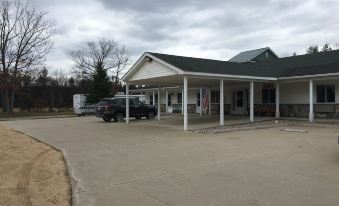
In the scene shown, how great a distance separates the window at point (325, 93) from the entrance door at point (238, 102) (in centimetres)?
604

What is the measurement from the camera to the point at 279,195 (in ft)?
17.9

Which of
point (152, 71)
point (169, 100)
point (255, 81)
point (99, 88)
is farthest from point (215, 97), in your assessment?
point (99, 88)

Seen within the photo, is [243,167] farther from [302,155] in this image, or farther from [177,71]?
[177,71]

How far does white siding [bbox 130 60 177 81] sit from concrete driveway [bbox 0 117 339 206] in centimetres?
550

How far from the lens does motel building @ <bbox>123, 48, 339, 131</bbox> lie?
1711cm

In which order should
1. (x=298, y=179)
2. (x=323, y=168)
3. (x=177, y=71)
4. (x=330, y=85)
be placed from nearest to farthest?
1. (x=298, y=179)
2. (x=323, y=168)
3. (x=177, y=71)
4. (x=330, y=85)

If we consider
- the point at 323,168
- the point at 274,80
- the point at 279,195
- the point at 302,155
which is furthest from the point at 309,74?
the point at 279,195

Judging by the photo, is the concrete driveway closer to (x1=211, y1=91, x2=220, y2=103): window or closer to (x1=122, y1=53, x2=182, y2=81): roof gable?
(x1=122, y1=53, x2=182, y2=81): roof gable

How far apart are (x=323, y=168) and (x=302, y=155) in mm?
1611

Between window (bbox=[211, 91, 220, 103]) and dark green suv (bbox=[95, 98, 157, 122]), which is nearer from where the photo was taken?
dark green suv (bbox=[95, 98, 157, 122])

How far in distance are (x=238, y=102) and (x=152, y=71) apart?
1028 centimetres

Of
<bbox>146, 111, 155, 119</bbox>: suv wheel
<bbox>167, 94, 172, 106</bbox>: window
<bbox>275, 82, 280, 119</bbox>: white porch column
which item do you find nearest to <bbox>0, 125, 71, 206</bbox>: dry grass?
<bbox>146, 111, 155, 119</bbox>: suv wheel

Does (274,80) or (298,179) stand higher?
(274,80)

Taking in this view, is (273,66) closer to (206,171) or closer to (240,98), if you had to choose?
(240,98)
